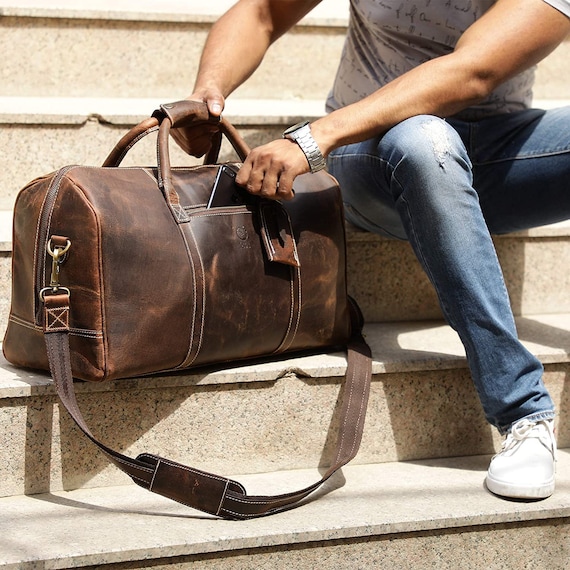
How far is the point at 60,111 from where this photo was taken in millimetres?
1841

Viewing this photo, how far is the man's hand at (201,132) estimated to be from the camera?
4.84 feet

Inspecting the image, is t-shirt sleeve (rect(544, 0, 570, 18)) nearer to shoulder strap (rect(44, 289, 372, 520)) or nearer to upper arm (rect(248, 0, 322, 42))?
upper arm (rect(248, 0, 322, 42))

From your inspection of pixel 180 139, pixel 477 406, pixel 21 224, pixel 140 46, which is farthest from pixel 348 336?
pixel 140 46

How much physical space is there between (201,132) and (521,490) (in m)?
0.81

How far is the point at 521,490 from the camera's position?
1.36 metres

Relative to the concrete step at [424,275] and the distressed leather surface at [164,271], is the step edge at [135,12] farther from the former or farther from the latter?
the distressed leather surface at [164,271]

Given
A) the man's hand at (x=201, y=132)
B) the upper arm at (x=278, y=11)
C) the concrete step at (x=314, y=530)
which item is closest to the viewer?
the concrete step at (x=314, y=530)

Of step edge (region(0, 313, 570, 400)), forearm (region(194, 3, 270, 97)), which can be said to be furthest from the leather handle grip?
step edge (region(0, 313, 570, 400))

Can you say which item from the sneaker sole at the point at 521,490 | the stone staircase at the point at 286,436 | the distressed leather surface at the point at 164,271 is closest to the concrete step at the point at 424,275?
the stone staircase at the point at 286,436

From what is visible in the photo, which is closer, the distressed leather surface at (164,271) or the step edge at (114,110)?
the distressed leather surface at (164,271)

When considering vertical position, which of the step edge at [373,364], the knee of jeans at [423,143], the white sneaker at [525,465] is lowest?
the white sneaker at [525,465]

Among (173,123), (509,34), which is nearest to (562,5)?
(509,34)

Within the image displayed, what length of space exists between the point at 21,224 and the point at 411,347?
73 cm

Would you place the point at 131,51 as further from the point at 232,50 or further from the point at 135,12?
→ the point at 232,50
